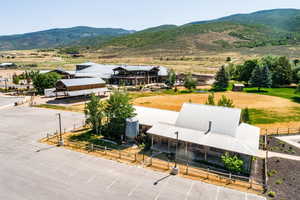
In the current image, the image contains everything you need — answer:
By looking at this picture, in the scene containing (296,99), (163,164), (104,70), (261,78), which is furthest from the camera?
(104,70)

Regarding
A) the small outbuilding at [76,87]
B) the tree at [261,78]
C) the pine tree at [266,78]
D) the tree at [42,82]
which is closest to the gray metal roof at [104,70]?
the tree at [42,82]

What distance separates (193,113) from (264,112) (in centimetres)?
2759

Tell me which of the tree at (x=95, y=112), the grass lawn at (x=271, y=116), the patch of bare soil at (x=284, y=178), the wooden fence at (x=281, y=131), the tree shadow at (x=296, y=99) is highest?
the tree at (x=95, y=112)

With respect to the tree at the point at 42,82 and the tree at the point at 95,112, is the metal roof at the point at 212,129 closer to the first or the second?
the tree at the point at 95,112

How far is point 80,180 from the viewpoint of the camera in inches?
865

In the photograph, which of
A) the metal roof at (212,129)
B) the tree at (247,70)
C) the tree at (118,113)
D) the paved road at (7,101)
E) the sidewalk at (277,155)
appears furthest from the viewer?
the tree at (247,70)

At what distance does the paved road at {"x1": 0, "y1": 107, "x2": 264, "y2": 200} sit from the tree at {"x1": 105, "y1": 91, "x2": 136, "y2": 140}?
677 cm

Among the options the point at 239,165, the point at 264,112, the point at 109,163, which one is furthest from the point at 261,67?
the point at 109,163

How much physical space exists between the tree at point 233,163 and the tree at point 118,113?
1476cm

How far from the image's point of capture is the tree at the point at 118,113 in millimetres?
32594

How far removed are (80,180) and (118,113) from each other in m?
12.4

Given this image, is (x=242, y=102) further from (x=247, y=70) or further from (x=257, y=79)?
(x=247, y=70)

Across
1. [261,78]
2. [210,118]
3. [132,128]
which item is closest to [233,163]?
[210,118]

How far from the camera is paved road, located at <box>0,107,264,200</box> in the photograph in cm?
1977
